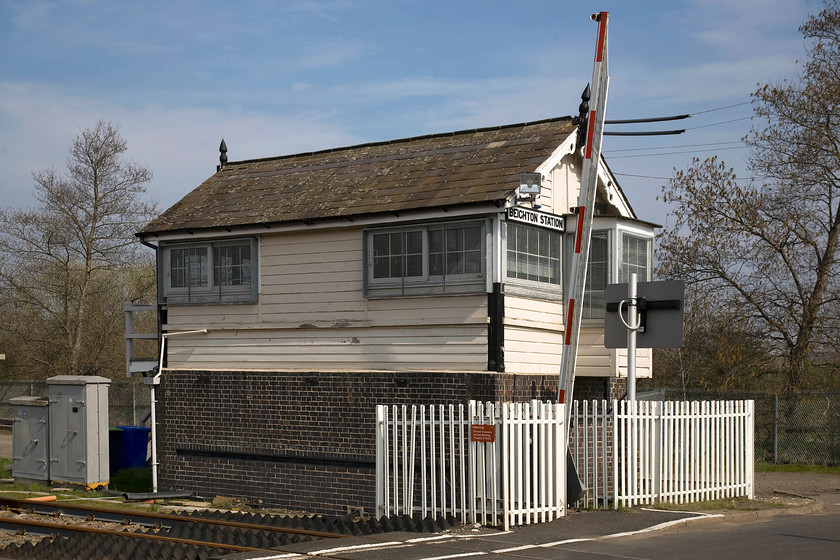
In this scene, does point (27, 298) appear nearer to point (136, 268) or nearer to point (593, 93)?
point (136, 268)

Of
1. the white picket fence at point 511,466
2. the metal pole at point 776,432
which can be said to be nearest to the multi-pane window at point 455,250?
the white picket fence at point 511,466

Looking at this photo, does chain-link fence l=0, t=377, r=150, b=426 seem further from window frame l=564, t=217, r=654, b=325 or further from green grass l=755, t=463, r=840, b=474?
window frame l=564, t=217, r=654, b=325

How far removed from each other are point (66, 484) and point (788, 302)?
18.5m

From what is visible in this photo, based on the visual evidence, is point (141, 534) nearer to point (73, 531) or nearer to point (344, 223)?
point (73, 531)

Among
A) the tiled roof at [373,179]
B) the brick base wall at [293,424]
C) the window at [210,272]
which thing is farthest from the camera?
the window at [210,272]

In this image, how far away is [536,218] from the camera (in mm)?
15336

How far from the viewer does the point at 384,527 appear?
38.5 ft

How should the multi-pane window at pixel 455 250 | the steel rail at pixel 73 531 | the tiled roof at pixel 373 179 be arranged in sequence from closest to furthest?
1. the steel rail at pixel 73 531
2. the multi-pane window at pixel 455 250
3. the tiled roof at pixel 373 179

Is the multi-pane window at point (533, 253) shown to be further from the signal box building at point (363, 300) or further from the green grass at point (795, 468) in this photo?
the green grass at point (795, 468)

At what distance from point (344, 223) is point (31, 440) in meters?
8.93

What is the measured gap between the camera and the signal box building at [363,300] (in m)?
14.9

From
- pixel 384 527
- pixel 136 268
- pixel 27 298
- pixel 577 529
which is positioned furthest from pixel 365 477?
pixel 136 268

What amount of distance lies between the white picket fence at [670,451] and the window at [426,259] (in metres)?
2.80

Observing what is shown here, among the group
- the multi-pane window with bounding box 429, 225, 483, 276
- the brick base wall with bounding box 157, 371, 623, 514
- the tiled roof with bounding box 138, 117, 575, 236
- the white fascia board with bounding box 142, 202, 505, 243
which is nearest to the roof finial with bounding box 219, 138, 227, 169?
the tiled roof with bounding box 138, 117, 575, 236
